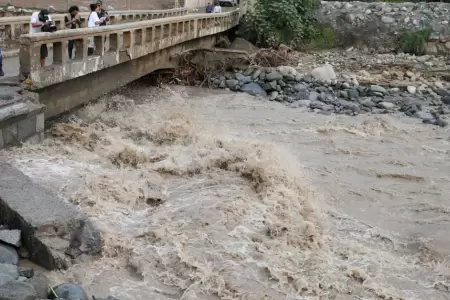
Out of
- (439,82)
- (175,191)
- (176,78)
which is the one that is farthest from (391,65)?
(175,191)

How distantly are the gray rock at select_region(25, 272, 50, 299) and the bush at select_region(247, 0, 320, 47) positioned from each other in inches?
783

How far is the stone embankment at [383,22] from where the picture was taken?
85.6 ft

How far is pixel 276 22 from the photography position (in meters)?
24.6

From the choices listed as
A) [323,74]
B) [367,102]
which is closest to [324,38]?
[323,74]

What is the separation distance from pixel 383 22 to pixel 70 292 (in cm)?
2459

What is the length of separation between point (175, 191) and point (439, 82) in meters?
14.2

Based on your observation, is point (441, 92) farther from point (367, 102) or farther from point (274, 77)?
point (274, 77)

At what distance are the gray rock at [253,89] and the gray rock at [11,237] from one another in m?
12.5

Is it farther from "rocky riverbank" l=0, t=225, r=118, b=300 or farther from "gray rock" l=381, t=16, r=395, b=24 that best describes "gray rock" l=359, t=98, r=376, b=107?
"rocky riverbank" l=0, t=225, r=118, b=300

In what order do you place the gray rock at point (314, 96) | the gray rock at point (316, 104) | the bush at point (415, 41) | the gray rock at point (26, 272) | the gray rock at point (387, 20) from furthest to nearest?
the gray rock at point (387, 20) < the bush at point (415, 41) < the gray rock at point (314, 96) < the gray rock at point (316, 104) < the gray rock at point (26, 272)

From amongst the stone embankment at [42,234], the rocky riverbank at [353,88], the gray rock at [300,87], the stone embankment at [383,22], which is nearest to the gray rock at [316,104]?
the rocky riverbank at [353,88]

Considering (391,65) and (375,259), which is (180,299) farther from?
(391,65)

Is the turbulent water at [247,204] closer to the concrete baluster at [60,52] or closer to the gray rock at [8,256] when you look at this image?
→ the gray rock at [8,256]

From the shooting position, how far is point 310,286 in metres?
6.50
